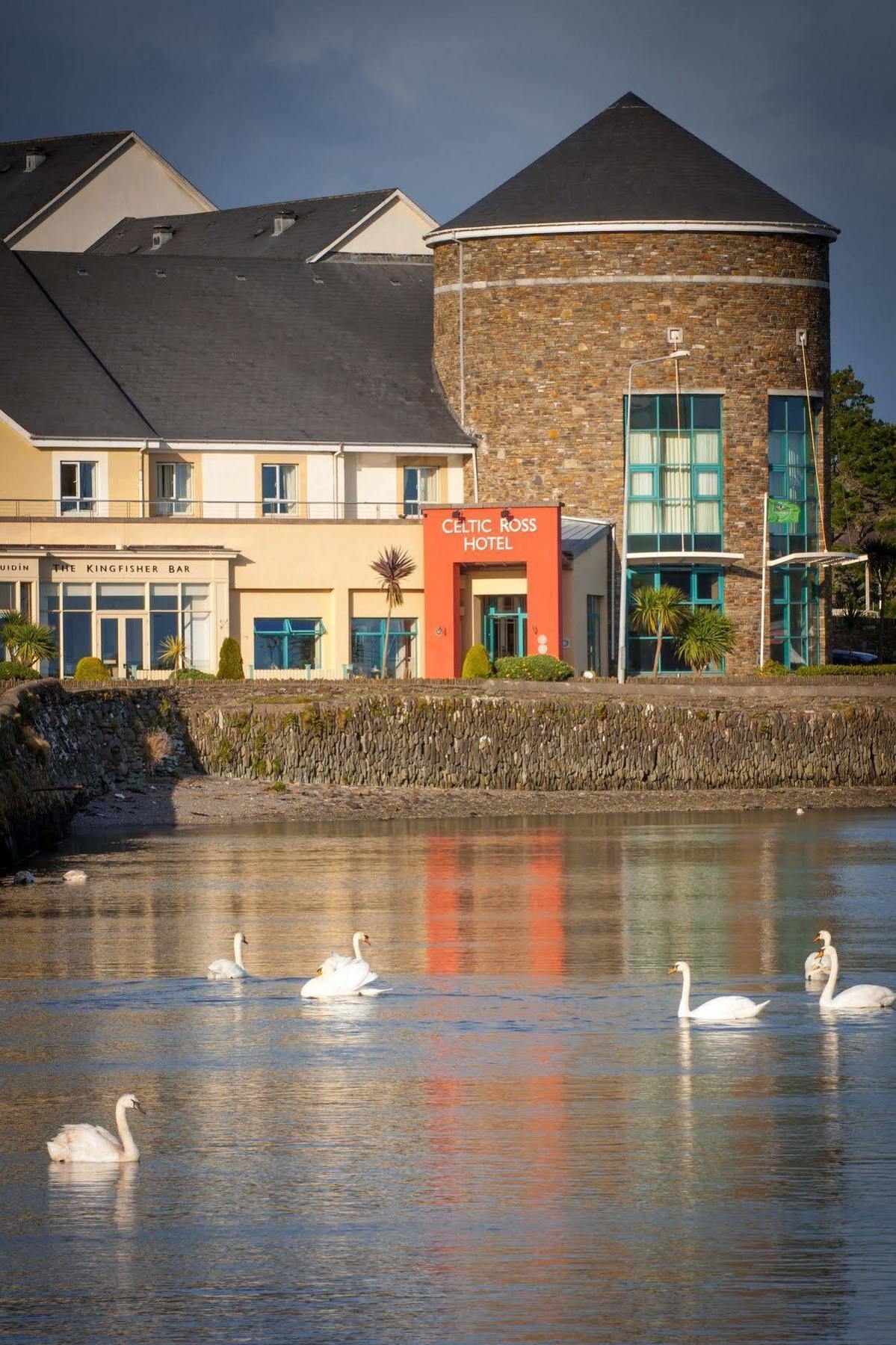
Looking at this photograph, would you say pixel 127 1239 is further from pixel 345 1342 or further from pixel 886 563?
pixel 886 563

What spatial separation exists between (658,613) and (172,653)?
14.1m

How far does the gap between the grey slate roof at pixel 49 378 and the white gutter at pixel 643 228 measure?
12.1 m

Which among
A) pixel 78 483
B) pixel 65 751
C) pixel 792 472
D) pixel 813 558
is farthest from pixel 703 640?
pixel 65 751

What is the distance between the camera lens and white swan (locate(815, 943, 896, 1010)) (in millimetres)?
19562

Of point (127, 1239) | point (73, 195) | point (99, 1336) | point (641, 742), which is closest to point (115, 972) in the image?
point (127, 1239)

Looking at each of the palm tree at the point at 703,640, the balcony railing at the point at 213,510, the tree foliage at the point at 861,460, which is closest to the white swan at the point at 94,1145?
the balcony railing at the point at 213,510

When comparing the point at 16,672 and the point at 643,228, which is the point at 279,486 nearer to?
the point at 643,228

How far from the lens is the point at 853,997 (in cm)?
1962

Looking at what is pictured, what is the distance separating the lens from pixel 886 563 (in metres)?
99.1

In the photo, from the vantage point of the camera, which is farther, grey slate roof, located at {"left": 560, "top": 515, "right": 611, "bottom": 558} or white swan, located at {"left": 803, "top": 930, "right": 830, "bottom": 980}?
grey slate roof, located at {"left": 560, "top": 515, "right": 611, "bottom": 558}

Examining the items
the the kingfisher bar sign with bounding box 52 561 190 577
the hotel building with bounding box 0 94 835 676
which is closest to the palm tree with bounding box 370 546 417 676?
the hotel building with bounding box 0 94 835 676

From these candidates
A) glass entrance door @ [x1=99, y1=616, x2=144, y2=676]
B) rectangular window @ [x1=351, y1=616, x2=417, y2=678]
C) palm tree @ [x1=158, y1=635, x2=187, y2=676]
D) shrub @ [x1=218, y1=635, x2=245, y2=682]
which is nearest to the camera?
shrub @ [x1=218, y1=635, x2=245, y2=682]

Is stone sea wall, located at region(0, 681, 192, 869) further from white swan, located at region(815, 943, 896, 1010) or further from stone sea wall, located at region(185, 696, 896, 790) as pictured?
white swan, located at region(815, 943, 896, 1010)

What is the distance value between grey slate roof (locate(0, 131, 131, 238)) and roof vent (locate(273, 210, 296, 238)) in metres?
8.30
